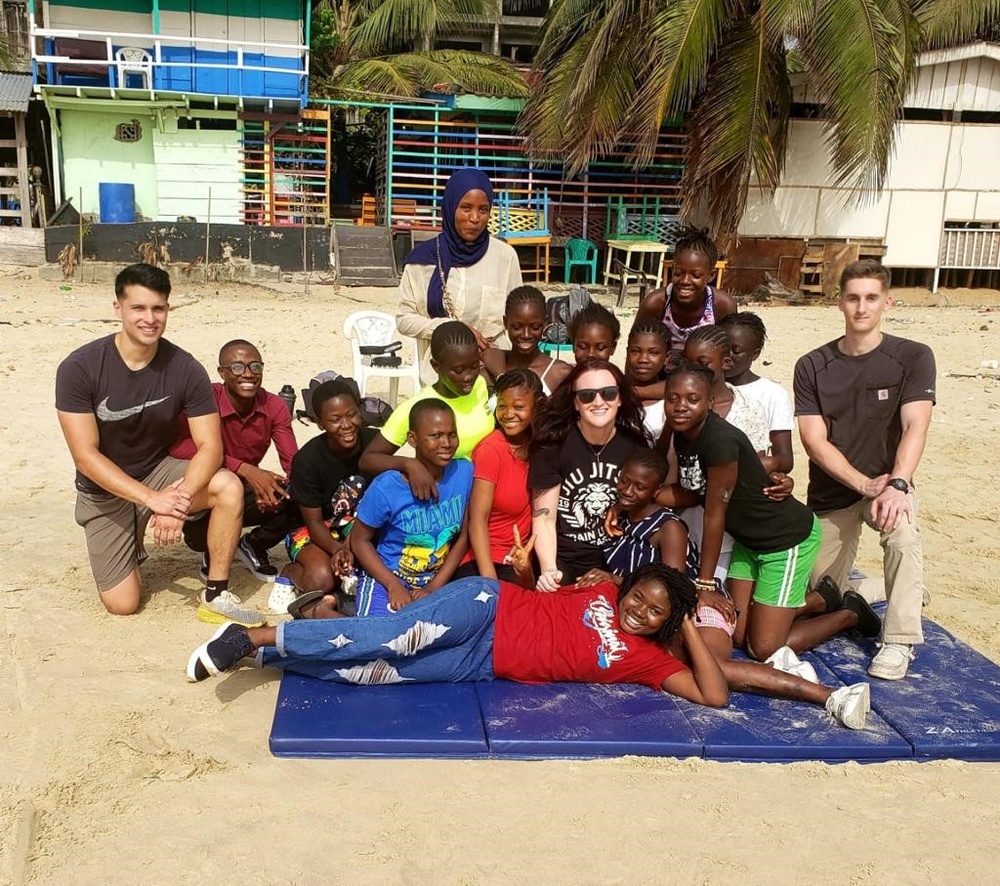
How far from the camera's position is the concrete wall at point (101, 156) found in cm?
1772

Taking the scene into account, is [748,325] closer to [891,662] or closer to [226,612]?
[891,662]

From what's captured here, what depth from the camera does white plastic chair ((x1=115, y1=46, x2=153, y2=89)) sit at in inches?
646

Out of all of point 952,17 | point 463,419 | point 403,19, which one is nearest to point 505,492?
point 463,419

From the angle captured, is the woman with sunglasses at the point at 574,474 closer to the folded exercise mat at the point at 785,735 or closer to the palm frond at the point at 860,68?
the folded exercise mat at the point at 785,735

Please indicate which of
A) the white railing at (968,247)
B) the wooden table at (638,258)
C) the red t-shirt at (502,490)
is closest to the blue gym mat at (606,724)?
the red t-shirt at (502,490)

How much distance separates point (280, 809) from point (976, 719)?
2423mm

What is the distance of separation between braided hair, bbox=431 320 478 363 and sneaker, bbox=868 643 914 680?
2026 mm

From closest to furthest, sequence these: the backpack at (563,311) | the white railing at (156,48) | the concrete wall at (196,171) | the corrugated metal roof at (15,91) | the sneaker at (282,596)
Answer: the sneaker at (282,596) → the backpack at (563,311) → the white railing at (156,48) → the corrugated metal roof at (15,91) → the concrete wall at (196,171)

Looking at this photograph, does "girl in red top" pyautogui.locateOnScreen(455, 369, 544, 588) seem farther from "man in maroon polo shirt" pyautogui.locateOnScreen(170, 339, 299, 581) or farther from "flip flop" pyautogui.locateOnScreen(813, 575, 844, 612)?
"flip flop" pyautogui.locateOnScreen(813, 575, 844, 612)

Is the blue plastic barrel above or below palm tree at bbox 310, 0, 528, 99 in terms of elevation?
below

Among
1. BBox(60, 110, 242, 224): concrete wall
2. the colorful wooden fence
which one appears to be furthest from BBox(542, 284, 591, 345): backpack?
BBox(60, 110, 242, 224): concrete wall

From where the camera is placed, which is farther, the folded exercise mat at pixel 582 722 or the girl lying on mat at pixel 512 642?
the girl lying on mat at pixel 512 642

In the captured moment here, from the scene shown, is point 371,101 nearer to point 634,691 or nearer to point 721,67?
point 721,67

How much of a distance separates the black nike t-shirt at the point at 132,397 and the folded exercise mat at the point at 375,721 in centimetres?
129
